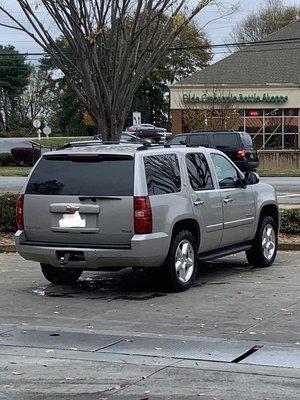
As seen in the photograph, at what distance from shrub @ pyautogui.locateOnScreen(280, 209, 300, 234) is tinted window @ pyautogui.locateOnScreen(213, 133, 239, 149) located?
589 inches

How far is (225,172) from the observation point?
37.8 feet

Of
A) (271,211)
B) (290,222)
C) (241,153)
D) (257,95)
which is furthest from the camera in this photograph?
(257,95)

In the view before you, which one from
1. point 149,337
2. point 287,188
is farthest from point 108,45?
point 287,188

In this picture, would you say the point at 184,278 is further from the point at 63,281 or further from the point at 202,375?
the point at 202,375

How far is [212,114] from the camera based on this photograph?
1736 inches

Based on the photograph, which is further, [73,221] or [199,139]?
[199,139]

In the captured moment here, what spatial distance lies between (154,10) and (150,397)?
10176 mm

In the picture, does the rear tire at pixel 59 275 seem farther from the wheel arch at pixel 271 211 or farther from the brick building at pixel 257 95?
the brick building at pixel 257 95

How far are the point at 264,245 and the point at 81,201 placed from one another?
11.1 feet

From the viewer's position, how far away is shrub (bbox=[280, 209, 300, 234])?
47.8ft

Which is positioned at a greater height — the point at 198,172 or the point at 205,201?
the point at 198,172

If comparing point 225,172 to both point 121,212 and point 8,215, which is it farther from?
point 8,215

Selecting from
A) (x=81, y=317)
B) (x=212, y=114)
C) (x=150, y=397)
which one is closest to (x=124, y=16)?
(x=81, y=317)

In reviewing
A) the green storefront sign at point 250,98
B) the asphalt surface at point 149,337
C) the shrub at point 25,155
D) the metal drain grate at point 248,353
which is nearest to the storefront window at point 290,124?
the green storefront sign at point 250,98
